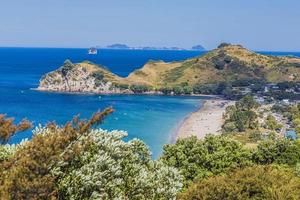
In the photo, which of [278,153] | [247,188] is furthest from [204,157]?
[247,188]

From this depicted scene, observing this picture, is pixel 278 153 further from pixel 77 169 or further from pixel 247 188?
pixel 77 169

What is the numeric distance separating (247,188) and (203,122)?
107445 millimetres

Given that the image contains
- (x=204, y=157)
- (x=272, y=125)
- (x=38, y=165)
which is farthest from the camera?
(x=272, y=125)

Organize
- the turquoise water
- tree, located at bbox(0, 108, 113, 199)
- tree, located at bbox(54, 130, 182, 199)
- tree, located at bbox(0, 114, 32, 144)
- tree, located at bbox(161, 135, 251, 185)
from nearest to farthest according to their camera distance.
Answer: tree, located at bbox(0, 108, 113, 199) < tree, located at bbox(54, 130, 182, 199) < tree, located at bbox(0, 114, 32, 144) < tree, located at bbox(161, 135, 251, 185) < the turquoise water

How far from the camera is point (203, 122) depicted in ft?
463

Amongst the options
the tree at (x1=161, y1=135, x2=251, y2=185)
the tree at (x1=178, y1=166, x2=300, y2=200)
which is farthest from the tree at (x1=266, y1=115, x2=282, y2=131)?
the tree at (x1=178, y1=166, x2=300, y2=200)

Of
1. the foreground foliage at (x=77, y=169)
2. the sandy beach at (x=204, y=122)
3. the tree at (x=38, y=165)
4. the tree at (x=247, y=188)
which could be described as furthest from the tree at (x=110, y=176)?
the sandy beach at (x=204, y=122)

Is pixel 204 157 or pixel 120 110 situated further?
pixel 120 110

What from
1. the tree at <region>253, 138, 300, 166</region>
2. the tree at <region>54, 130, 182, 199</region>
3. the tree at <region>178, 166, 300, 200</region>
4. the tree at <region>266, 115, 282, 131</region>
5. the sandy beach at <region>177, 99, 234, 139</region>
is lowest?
the sandy beach at <region>177, 99, 234, 139</region>

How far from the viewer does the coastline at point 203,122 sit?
12369cm

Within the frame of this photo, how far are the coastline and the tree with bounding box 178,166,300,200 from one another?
2755 inches

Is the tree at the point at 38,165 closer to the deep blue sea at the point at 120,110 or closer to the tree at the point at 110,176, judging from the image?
the tree at the point at 110,176

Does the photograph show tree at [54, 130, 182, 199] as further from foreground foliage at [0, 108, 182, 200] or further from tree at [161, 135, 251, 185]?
tree at [161, 135, 251, 185]

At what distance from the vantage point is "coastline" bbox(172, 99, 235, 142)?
406 feet
